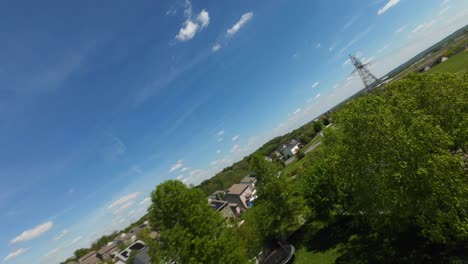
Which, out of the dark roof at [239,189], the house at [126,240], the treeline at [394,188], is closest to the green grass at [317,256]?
the treeline at [394,188]

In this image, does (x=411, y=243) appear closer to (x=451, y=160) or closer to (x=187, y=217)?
(x=451, y=160)

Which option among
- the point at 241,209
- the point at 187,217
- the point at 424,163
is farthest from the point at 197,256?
the point at 241,209

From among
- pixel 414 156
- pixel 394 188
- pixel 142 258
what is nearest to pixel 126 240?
pixel 142 258

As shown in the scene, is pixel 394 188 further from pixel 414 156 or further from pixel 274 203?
pixel 274 203

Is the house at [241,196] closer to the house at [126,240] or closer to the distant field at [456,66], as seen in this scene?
the house at [126,240]

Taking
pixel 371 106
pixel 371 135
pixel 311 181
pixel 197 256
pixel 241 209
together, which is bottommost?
pixel 241 209

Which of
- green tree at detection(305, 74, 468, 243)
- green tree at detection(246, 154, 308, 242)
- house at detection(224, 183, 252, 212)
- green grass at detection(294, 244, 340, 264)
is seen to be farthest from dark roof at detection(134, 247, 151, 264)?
green tree at detection(305, 74, 468, 243)
